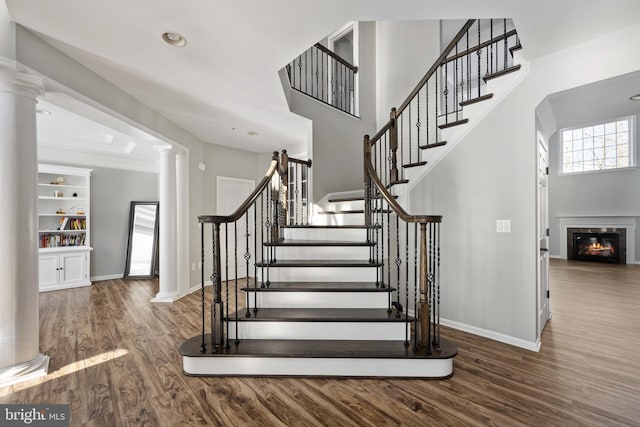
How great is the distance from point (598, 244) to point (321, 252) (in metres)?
8.60

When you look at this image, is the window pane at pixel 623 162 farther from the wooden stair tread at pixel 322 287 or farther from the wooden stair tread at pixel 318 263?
the wooden stair tread at pixel 322 287

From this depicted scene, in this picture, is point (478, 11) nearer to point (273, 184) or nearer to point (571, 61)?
point (571, 61)

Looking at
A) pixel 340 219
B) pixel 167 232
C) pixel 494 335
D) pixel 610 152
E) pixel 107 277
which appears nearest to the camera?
pixel 494 335

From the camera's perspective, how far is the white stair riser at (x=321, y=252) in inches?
128

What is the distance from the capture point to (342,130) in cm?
507

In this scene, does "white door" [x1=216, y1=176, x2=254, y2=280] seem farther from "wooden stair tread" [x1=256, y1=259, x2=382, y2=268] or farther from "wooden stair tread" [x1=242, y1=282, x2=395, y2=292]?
"wooden stair tread" [x1=242, y1=282, x2=395, y2=292]

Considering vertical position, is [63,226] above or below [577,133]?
below

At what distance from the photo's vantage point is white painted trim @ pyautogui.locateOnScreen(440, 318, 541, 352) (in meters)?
2.72

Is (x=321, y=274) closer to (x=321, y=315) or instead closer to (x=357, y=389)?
(x=321, y=315)

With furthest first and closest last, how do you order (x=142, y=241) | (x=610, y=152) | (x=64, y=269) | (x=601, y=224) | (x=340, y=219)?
(x=601, y=224) < (x=610, y=152) < (x=142, y=241) < (x=64, y=269) < (x=340, y=219)

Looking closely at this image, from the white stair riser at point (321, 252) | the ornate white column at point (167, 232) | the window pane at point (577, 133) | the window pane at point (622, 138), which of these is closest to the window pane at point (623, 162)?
the window pane at point (622, 138)

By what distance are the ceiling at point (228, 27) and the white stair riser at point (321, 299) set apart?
215 centimetres

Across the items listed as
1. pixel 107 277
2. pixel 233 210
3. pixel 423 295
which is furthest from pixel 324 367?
pixel 107 277

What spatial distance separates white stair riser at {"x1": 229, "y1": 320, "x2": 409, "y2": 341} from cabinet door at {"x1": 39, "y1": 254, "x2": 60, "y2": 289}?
4914mm
